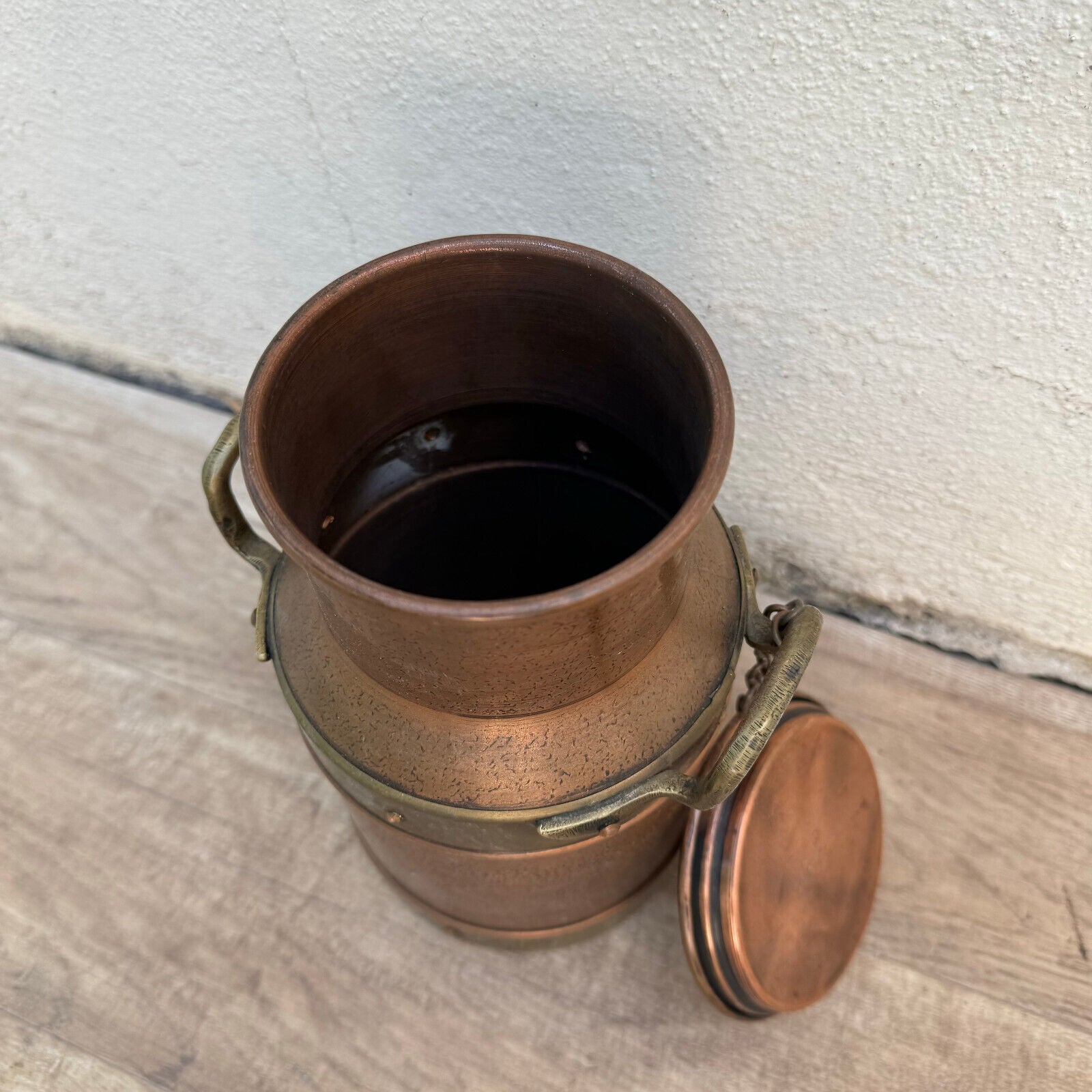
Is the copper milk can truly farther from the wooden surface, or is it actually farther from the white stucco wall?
the white stucco wall

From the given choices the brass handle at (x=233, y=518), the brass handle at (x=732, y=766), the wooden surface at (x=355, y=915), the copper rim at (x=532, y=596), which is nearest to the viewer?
the copper rim at (x=532, y=596)

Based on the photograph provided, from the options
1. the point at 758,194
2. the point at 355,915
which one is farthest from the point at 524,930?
the point at 758,194

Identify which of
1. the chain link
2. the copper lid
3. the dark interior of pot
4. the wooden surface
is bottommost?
the wooden surface

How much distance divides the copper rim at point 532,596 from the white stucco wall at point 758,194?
20 centimetres

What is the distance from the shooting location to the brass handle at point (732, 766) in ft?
2.13

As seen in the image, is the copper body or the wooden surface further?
the wooden surface

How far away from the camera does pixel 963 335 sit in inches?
33.4

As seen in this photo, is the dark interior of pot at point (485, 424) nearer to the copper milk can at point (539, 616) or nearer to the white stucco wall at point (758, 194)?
the copper milk can at point (539, 616)

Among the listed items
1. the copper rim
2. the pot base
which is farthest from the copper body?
the pot base

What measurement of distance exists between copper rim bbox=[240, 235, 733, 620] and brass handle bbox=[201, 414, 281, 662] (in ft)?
0.42

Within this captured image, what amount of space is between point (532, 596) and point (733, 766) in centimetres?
19

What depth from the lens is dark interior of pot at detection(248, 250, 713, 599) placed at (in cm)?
69

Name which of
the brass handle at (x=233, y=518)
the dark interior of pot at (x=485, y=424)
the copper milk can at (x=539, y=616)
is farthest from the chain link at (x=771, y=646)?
the brass handle at (x=233, y=518)

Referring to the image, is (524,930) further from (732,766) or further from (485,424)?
(485,424)
